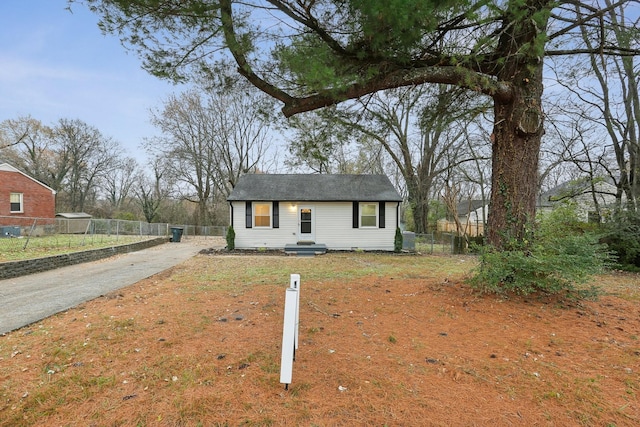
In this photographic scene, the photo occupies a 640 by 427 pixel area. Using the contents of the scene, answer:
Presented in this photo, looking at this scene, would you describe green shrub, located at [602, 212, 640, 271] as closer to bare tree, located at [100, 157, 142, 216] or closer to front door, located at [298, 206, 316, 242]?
front door, located at [298, 206, 316, 242]

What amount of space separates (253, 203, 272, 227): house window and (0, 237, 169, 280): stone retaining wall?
5.81 m

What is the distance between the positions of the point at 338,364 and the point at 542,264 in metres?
3.31

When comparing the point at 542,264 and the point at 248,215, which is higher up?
the point at 248,215

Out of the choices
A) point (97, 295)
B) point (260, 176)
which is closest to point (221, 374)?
point (97, 295)

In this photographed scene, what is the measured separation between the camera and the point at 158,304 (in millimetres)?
4465

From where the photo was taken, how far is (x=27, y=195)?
1936cm

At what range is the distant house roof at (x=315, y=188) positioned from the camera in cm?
1304

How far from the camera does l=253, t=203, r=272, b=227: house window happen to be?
43.2 ft

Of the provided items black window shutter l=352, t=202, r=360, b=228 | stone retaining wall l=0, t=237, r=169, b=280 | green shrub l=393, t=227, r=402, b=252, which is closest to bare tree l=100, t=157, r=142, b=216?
stone retaining wall l=0, t=237, r=169, b=280

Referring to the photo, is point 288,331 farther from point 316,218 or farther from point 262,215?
point 262,215

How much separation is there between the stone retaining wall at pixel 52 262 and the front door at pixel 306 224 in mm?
7779

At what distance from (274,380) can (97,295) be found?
4.70 metres

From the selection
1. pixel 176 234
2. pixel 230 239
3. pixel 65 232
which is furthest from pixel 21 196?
pixel 230 239

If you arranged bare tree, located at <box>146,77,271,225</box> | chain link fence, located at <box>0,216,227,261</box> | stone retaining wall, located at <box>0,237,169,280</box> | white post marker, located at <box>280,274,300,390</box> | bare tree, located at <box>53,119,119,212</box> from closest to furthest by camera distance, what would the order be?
white post marker, located at <box>280,274,300,390</box> < stone retaining wall, located at <box>0,237,169,280</box> < chain link fence, located at <box>0,216,227,261</box> < bare tree, located at <box>146,77,271,225</box> < bare tree, located at <box>53,119,119,212</box>
